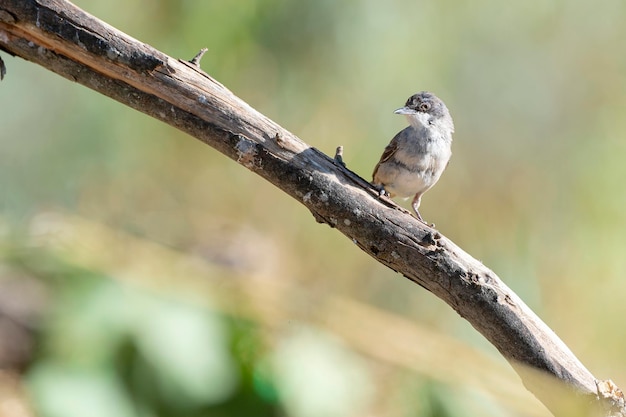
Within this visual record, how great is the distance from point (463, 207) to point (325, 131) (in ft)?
2.47

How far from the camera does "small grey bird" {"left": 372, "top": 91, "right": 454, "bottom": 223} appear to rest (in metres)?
2.59

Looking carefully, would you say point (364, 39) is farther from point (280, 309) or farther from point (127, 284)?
point (127, 284)

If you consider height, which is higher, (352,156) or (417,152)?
(352,156)

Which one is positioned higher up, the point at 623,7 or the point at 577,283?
the point at 623,7

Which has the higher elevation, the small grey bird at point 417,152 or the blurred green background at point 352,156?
the blurred green background at point 352,156

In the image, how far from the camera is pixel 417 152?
2584mm

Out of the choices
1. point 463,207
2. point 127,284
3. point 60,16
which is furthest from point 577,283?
point 60,16

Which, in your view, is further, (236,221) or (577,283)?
(236,221)

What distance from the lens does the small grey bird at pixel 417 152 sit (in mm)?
2588

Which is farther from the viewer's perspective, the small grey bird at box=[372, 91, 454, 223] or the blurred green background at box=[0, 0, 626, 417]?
the blurred green background at box=[0, 0, 626, 417]

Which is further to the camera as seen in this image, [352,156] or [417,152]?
[352,156]

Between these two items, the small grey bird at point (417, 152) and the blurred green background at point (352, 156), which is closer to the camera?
the small grey bird at point (417, 152)

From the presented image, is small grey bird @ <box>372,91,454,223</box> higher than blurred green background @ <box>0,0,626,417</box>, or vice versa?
blurred green background @ <box>0,0,626,417</box>

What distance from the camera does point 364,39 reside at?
380 cm
